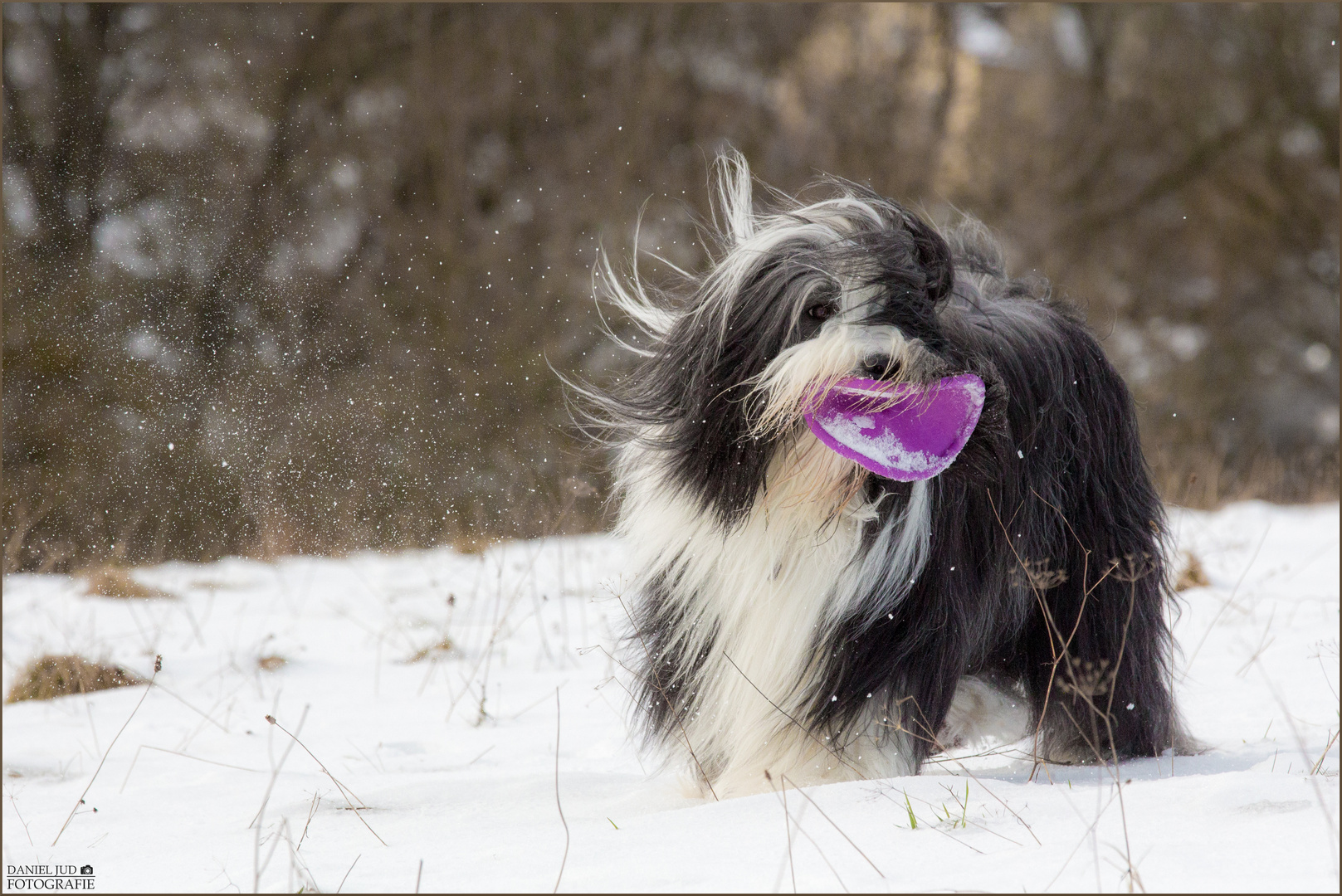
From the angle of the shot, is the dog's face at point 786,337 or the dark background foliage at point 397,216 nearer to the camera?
the dog's face at point 786,337

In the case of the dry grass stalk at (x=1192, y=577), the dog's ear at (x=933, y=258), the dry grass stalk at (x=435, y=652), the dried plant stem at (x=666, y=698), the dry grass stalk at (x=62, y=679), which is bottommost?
the dry grass stalk at (x=435, y=652)

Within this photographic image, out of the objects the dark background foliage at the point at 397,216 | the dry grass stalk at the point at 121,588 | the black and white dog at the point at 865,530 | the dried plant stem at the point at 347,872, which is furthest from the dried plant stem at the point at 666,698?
the dry grass stalk at the point at 121,588

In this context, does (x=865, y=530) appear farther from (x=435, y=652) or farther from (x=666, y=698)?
(x=435, y=652)

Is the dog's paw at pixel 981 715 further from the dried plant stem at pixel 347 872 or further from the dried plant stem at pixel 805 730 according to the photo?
the dried plant stem at pixel 347 872

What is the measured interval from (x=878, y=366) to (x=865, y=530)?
40 cm

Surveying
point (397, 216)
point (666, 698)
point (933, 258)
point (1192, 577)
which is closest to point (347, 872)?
point (666, 698)

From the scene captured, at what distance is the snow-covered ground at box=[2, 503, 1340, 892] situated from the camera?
6.20 ft

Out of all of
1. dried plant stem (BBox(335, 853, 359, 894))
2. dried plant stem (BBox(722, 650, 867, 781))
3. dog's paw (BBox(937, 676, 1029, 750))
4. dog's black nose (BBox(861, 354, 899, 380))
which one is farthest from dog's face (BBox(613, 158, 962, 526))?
dried plant stem (BBox(335, 853, 359, 894))

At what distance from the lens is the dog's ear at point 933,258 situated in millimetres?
2549

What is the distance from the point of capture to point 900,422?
237cm

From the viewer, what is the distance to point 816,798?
233 centimetres

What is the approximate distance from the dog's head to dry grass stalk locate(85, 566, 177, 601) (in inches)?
146

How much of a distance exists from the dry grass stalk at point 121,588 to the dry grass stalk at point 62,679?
1.37 meters

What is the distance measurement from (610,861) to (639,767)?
1.20 metres
